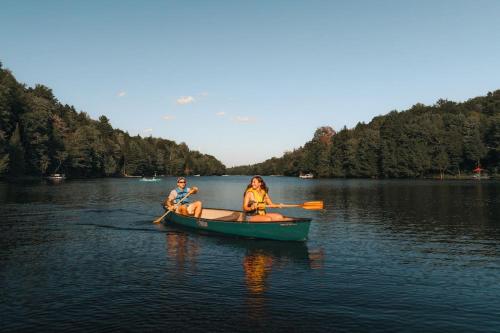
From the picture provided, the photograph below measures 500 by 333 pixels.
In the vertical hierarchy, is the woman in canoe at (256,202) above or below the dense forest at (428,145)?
below

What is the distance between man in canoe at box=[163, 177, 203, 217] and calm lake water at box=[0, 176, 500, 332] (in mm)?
1562

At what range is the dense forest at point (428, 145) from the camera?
117312mm

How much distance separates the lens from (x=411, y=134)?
13262 cm

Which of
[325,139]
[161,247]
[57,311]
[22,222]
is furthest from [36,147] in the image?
[325,139]

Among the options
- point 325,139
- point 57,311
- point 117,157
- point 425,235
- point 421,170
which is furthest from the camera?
point 325,139

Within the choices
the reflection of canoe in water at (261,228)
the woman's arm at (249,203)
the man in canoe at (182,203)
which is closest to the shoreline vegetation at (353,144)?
the man in canoe at (182,203)

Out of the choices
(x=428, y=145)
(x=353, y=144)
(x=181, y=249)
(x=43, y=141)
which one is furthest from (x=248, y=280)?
(x=353, y=144)

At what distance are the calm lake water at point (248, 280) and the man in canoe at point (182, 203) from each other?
1.56 meters

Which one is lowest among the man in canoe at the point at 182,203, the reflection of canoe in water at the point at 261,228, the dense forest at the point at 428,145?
the reflection of canoe in water at the point at 261,228

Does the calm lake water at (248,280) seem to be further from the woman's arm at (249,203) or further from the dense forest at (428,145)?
the dense forest at (428,145)

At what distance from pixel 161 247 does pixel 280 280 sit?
7.98m

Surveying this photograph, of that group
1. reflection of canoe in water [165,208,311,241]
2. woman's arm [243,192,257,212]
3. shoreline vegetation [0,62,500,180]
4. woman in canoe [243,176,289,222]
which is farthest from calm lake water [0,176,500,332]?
shoreline vegetation [0,62,500,180]

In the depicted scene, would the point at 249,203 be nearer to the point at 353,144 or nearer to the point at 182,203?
the point at 182,203

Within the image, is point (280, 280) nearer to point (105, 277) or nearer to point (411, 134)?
point (105, 277)
